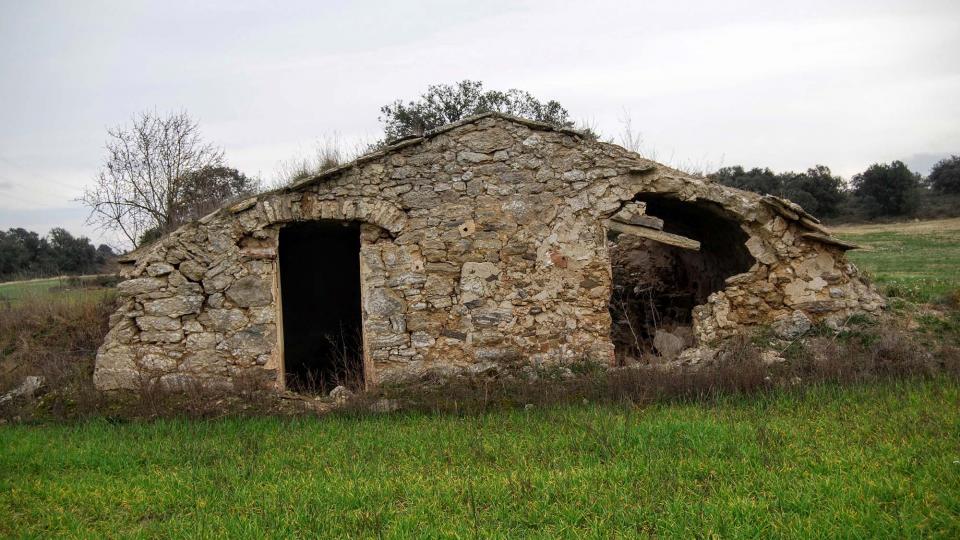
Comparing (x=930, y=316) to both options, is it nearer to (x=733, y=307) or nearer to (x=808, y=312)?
(x=808, y=312)

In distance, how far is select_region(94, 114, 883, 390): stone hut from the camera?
7.67 metres

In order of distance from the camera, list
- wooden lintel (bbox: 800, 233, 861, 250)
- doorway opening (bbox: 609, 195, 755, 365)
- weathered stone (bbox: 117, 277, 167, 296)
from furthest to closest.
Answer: doorway opening (bbox: 609, 195, 755, 365)
wooden lintel (bbox: 800, 233, 861, 250)
weathered stone (bbox: 117, 277, 167, 296)

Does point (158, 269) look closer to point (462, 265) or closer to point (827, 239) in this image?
point (462, 265)

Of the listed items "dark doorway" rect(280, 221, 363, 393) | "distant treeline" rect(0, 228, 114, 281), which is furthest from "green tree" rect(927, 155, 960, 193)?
"distant treeline" rect(0, 228, 114, 281)

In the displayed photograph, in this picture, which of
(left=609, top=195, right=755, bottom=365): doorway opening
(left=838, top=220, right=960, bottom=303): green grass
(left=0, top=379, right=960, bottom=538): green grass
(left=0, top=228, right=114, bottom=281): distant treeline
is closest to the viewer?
(left=0, top=379, right=960, bottom=538): green grass

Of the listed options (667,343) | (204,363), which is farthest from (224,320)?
(667,343)

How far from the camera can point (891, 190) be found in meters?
32.6

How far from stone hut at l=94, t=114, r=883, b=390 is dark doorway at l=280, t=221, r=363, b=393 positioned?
2.12 m

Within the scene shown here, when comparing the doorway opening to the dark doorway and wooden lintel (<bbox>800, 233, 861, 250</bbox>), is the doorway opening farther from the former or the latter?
the dark doorway

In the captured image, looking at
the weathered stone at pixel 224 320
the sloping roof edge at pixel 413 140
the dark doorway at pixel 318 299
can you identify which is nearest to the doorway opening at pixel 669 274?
the sloping roof edge at pixel 413 140

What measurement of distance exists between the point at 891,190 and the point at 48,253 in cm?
3940

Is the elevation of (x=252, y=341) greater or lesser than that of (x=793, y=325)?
greater

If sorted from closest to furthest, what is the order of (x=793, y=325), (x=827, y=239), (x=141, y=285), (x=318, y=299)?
1. (x=141, y=285)
2. (x=793, y=325)
3. (x=827, y=239)
4. (x=318, y=299)

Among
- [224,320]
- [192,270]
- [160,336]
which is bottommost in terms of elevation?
[160,336]
